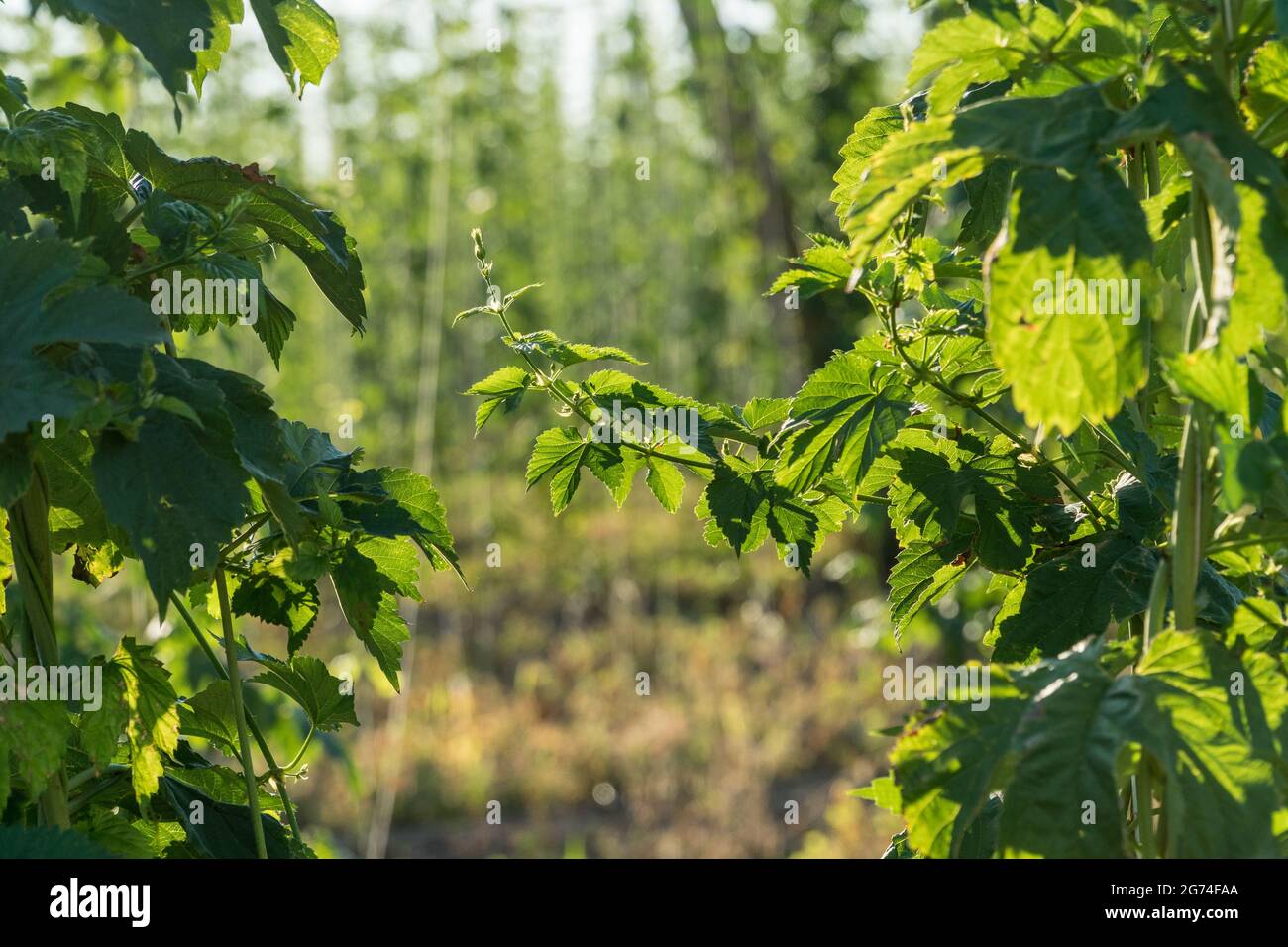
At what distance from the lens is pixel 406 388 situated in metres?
10.7

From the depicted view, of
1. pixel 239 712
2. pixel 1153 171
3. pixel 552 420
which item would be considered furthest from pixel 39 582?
pixel 552 420

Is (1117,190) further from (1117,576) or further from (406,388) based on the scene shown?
(406,388)

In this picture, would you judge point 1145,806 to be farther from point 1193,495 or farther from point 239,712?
point 239,712

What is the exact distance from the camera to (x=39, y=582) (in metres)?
1.30

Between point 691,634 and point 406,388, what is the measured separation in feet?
11.0

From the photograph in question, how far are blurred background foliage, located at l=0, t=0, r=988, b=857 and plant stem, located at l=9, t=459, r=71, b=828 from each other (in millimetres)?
2476

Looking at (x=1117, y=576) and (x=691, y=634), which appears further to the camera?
(x=691, y=634)

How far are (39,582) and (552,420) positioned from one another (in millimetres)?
11075

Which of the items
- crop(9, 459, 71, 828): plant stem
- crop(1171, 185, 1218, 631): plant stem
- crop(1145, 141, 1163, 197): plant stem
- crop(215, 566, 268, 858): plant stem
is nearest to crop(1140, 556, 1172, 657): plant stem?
crop(1171, 185, 1218, 631): plant stem

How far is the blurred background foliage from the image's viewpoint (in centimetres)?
605

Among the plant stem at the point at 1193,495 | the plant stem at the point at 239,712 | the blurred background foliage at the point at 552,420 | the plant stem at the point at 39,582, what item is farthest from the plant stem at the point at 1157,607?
the blurred background foliage at the point at 552,420

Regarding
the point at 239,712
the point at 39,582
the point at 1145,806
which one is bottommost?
the point at 1145,806

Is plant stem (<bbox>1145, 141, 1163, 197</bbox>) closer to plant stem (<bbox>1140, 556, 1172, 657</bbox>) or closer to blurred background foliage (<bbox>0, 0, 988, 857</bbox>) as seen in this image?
plant stem (<bbox>1140, 556, 1172, 657</bbox>)
